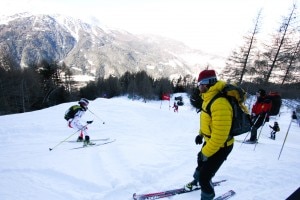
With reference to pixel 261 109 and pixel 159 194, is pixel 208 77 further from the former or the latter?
pixel 261 109

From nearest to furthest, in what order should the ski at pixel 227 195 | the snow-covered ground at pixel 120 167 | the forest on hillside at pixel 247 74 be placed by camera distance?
the ski at pixel 227 195 < the snow-covered ground at pixel 120 167 < the forest on hillside at pixel 247 74

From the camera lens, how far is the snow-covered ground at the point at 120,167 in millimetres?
5375

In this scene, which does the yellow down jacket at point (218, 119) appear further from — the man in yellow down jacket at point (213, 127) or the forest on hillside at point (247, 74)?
the forest on hillside at point (247, 74)

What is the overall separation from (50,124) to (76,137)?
3.03 metres

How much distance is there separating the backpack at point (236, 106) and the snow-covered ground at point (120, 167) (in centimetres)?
212

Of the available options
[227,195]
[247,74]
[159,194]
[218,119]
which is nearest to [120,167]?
[159,194]

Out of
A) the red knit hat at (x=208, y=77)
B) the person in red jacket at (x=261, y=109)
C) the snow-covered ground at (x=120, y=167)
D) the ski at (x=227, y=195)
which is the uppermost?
the red knit hat at (x=208, y=77)

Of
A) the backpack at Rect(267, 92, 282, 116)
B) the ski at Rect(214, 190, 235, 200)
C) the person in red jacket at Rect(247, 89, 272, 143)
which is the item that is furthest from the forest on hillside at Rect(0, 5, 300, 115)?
the ski at Rect(214, 190, 235, 200)

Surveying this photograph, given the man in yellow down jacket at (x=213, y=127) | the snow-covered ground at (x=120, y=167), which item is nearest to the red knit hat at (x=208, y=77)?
the man in yellow down jacket at (x=213, y=127)

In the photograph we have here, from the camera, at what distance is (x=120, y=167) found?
22.6ft

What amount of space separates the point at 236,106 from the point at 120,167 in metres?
4.32

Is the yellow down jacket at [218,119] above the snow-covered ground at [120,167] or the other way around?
above

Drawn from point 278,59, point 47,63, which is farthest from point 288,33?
point 47,63

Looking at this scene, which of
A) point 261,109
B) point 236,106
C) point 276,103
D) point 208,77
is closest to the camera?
point 236,106
